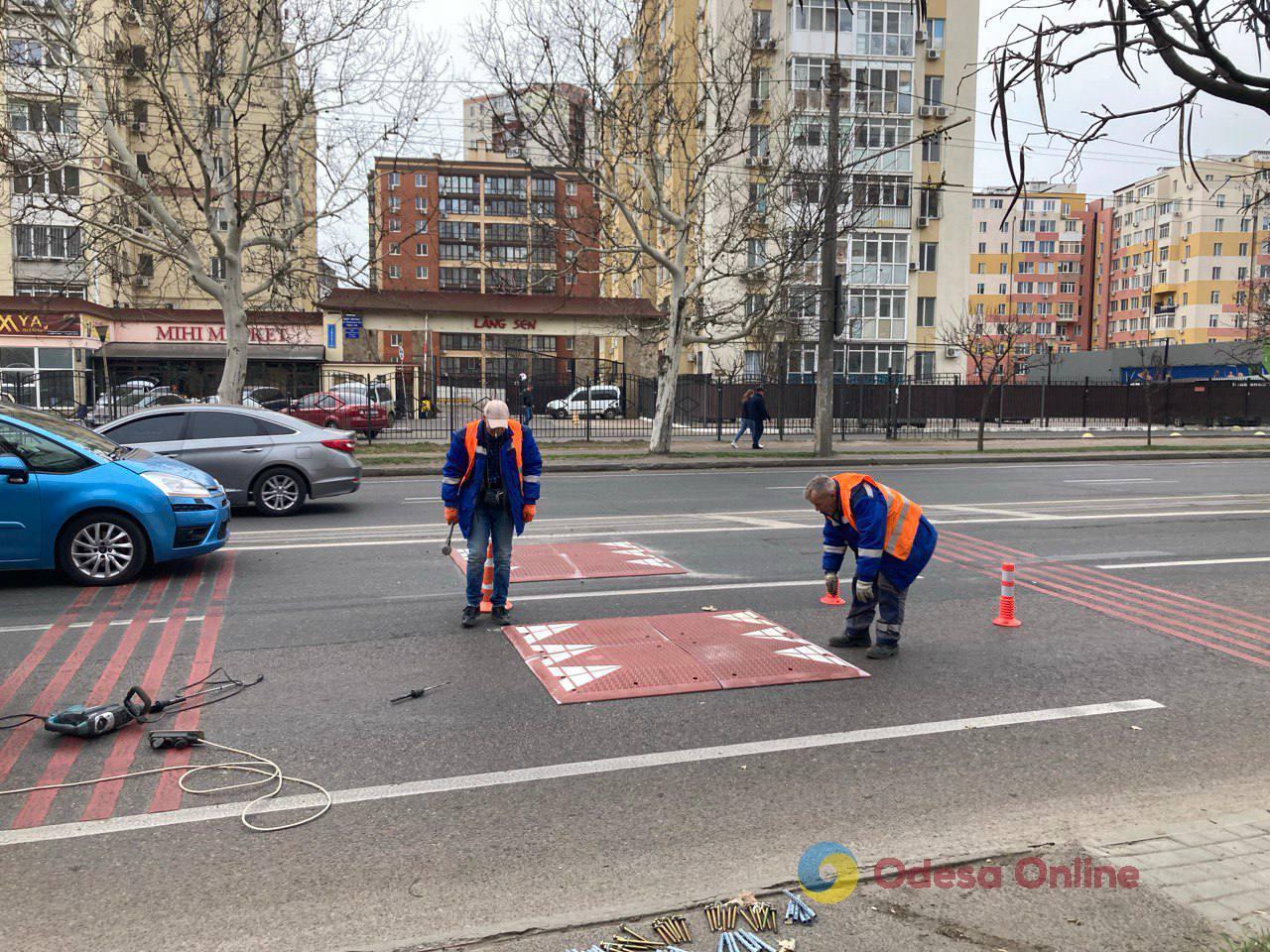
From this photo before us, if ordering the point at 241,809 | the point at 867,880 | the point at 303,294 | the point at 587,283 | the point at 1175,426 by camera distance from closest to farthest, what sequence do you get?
the point at 867,880, the point at 241,809, the point at 303,294, the point at 1175,426, the point at 587,283

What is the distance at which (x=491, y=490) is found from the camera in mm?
7324

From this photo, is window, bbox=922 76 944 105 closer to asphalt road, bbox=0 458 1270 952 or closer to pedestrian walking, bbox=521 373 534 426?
pedestrian walking, bbox=521 373 534 426

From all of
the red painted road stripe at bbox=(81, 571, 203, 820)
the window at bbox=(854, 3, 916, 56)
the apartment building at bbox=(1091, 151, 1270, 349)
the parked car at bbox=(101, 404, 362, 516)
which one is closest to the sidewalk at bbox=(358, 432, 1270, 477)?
the parked car at bbox=(101, 404, 362, 516)

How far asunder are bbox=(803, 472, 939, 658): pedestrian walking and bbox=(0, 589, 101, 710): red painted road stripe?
5.14 m

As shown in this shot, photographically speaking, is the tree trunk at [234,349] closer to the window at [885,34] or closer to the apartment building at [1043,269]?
the window at [885,34]

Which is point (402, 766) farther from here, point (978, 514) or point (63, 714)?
point (978, 514)

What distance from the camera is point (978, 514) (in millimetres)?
13711

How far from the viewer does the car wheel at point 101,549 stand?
845cm

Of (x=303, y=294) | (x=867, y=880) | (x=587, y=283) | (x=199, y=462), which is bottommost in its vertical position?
(x=867, y=880)

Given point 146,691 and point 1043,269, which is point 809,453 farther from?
point 1043,269

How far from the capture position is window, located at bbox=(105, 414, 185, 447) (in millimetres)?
12719

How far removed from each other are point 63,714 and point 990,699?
531cm

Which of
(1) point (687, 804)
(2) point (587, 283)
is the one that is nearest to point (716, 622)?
(1) point (687, 804)

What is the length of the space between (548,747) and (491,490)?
2731mm
